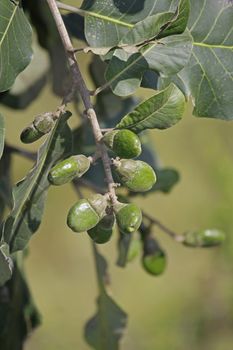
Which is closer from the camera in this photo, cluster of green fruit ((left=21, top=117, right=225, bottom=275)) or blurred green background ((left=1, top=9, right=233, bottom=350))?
cluster of green fruit ((left=21, top=117, right=225, bottom=275))

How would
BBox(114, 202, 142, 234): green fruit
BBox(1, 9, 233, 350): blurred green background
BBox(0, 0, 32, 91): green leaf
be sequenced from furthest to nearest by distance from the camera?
BBox(1, 9, 233, 350): blurred green background
BBox(0, 0, 32, 91): green leaf
BBox(114, 202, 142, 234): green fruit

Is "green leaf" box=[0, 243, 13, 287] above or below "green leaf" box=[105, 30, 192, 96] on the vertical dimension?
below

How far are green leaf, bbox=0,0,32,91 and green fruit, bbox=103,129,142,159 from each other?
0.14 metres

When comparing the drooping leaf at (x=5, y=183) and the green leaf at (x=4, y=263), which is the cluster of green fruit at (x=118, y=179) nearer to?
the green leaf at (x=4, y=263)

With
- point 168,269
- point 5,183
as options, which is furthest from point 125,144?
point 168,269

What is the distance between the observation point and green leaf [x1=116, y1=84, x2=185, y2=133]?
82 centimetres

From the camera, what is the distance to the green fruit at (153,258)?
4.51 ft

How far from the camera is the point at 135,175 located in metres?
0.80

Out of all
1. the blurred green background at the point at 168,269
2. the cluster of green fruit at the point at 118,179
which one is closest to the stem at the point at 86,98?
the cluster of green fruit at the point at 118,179

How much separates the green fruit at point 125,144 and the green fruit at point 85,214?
0.05 meters

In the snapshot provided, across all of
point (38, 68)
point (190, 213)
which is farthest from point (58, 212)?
point (38, 68)

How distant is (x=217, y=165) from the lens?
152 inches

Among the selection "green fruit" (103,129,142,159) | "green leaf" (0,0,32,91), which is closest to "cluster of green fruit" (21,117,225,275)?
"green fruit" (103,129,142,159)

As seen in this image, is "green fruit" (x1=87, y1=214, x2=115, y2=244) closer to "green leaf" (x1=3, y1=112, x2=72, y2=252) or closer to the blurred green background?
"green leaf" (x1=3, y1=112, x2=72, y2=252)
